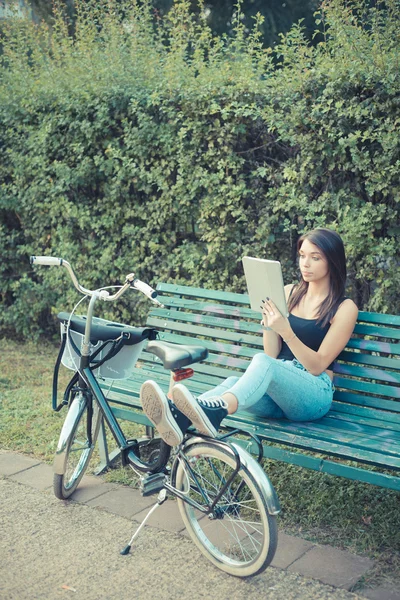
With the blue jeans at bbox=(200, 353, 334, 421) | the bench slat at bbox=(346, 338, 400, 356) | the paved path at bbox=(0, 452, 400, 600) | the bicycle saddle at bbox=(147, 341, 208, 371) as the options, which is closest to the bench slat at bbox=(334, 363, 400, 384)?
the bench slat at bbox=(346, 338, 400, 356)

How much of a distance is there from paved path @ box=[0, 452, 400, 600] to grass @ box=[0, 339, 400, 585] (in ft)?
0.37

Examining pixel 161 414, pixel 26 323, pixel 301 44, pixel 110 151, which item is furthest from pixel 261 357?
pixel 26 323

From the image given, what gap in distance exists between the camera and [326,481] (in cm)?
396

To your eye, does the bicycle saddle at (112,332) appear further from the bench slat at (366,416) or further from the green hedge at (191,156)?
the green hedge at (191,156)

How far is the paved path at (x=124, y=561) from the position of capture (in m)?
2.91

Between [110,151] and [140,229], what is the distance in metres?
0.73

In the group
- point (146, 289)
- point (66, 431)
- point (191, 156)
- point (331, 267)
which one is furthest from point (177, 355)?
point (191, 156)

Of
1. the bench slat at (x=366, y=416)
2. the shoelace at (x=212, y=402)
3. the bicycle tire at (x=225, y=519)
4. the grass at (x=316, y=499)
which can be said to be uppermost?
the shoelace at (x=212, y=402)

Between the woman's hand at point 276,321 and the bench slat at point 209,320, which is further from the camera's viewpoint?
the bench slat at point 209,320

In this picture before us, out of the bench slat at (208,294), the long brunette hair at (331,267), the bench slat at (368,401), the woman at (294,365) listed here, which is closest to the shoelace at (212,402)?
the woman at (294,365)

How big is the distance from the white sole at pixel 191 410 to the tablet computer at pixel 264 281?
0.81 metres

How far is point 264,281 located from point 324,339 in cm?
44

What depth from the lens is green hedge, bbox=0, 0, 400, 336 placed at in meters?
4.52

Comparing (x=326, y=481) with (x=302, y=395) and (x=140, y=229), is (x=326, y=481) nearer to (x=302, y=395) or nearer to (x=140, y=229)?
(x=302, y=395)
